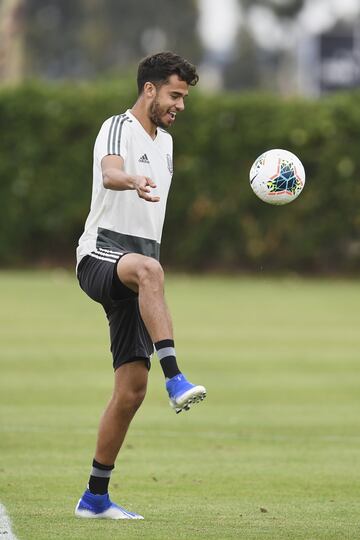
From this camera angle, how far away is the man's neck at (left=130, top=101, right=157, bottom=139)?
803 centimetres

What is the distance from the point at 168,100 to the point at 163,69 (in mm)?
186

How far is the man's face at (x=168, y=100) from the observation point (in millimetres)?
7941

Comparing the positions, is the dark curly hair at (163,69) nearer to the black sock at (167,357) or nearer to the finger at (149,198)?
the finger at (149,198)

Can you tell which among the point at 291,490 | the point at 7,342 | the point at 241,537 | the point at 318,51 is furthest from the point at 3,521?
the point at 318,51

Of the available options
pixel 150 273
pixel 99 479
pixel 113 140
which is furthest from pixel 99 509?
pixel 113 140

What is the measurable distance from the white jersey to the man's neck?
0.03 metres

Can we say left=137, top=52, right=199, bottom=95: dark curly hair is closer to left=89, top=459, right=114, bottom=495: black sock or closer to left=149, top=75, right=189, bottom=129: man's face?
left=149, top=75, right=189, bottom=129: man's face

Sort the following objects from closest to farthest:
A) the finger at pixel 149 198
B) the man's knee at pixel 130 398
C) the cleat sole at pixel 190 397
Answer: the cleat sole at pixel 190 397
the finger at pixel 149 198
the man's knee at pixel 130 398

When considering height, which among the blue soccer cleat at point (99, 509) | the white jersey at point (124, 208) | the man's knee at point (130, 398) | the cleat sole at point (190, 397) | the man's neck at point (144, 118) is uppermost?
the man's neck at point (144, 118)

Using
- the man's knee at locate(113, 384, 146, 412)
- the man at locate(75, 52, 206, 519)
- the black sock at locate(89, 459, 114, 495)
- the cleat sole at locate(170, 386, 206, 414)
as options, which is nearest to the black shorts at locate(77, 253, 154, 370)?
the man at locate(75, 52, 206, 519)

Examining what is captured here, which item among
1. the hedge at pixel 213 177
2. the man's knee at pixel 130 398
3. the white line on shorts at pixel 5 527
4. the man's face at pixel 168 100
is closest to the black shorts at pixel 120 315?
the man's knee at pixel 130 398

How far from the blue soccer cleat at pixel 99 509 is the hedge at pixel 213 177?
25.1 m

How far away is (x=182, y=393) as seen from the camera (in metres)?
7.08

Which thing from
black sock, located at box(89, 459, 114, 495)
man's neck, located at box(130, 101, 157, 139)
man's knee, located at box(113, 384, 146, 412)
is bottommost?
black sock, located at box(89, 459, 114, 495)
